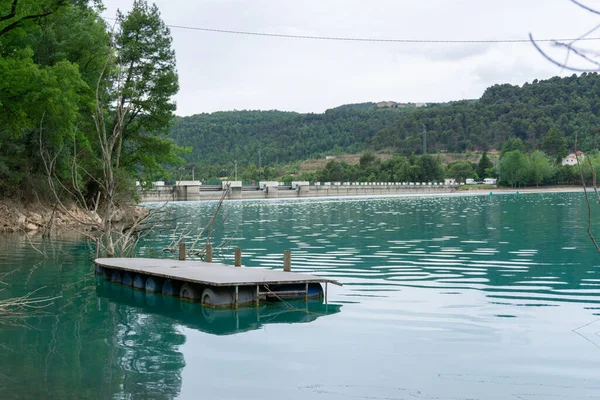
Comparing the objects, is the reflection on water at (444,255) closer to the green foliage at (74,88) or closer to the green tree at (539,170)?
the green foliage at (74,88)

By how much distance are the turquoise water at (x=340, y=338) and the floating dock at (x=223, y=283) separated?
46 centimetres

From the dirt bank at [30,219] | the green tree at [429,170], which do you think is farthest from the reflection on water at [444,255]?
the green tree at [429,170]

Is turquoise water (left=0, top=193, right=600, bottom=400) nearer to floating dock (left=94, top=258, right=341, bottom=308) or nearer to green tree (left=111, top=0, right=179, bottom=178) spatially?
floating dock (left=94, top=258, right=341, bottom=308)

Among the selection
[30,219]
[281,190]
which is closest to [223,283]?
[30,219]

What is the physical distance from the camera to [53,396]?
10492mm

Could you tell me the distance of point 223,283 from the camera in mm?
17281

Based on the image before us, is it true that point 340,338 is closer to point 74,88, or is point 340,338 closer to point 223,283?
point 223,283

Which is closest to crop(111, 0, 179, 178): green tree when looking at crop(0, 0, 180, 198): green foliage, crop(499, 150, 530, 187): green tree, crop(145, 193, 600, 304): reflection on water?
crop(0, 0, 180, 198): green foliage

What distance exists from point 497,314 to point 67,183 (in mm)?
37415

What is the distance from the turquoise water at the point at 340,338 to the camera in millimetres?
11094

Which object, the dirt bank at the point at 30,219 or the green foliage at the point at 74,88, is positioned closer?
the green foliage at the point at 74,88

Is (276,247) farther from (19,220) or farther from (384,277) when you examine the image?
(19,220)

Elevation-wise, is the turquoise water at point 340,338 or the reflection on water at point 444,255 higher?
the reflection on water at point 444,255

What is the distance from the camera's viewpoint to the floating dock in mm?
17688
